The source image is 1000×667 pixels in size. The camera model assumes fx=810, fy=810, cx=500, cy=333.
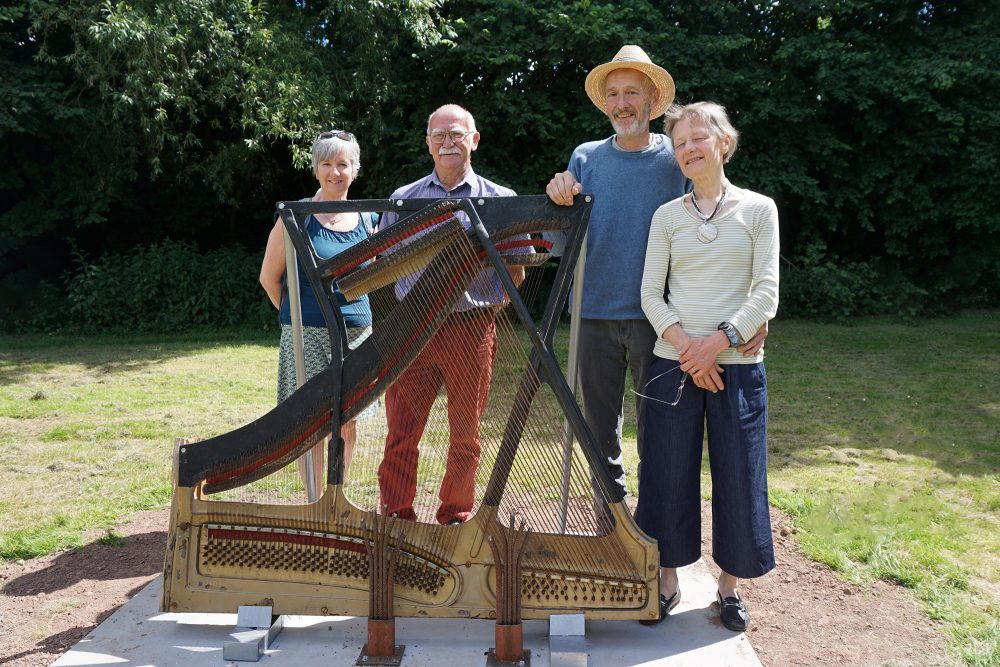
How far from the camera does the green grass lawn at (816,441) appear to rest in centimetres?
380

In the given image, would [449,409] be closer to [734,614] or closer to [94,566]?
[734,614]

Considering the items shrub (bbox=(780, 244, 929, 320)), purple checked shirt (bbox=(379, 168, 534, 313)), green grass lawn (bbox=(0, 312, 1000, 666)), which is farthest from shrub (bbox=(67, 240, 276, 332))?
purple checked shirt (bbox=(379, 168, 534, 313))

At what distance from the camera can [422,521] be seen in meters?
2.98

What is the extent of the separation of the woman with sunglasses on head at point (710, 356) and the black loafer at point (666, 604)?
0.02 metres

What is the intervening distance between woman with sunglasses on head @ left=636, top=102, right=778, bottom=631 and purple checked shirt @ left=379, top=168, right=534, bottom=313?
1.83 ft

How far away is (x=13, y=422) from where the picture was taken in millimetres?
6637

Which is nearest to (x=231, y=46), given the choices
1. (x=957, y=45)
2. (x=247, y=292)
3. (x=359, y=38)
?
(x=359, y=38)

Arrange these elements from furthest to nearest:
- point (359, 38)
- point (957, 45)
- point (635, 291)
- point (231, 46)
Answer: point (957, 45), point (359, 38), point (231, 46), point (635, 291)

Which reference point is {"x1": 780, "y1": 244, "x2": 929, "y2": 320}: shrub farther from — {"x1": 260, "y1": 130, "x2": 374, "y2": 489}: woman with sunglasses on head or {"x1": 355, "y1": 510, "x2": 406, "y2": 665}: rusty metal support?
{"x1": 355, "y1": 510, "x2": 406, "y2": 665}: rusty metal support

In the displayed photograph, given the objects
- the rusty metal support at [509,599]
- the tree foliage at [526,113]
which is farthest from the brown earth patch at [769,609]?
the tree foliage at [526,113]

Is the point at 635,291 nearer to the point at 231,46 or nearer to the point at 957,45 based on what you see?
the point at 231,46

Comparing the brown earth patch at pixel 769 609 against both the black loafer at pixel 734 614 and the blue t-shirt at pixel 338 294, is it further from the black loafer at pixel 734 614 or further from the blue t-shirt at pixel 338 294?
the blue t-shirt at pixel 338 294

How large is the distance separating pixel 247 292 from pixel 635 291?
427 inches

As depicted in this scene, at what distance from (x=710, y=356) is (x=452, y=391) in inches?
37.8
